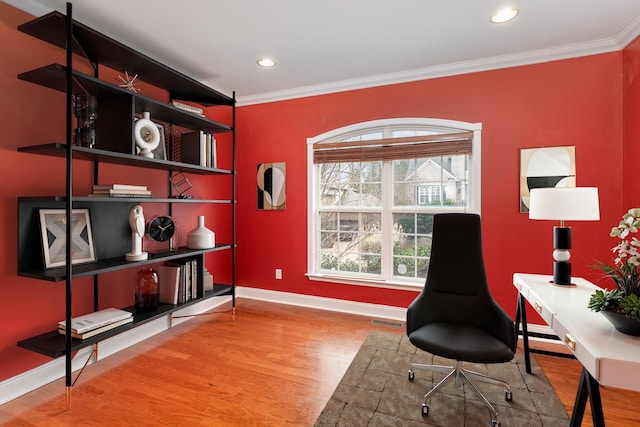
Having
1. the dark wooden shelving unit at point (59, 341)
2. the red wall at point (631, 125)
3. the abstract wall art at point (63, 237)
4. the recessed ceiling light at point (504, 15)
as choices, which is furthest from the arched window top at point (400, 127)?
the dark wooden shelving unit at point (59, 341)

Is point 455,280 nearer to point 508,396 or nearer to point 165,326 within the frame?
point 508,396

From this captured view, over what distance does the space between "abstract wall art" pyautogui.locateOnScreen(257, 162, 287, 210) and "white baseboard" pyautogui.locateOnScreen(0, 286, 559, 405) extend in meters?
1.08

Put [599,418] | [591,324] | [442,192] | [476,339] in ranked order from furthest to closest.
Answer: [442,192]
[476,339]
[591,324]
[599,418]

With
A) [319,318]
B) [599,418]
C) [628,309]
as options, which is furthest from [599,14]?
[319,318]

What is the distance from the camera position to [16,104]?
2.04 m

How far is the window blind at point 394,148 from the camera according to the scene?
3100mm

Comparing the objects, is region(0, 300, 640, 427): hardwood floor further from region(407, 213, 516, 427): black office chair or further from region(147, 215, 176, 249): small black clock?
region(147, 215, 176, 249): small black clock

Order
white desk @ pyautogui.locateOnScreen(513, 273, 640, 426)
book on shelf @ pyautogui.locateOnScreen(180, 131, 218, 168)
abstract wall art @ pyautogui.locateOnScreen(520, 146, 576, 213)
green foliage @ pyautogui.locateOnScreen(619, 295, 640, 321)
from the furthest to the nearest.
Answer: book on shelf @ pyautogui.locateOnScreen(180, 131, 218, 168) → abstract wall art @ pyautogui.locateOnScreen(520, 146, 576, 213) → green foliage @ pyautogui.locateOnScreen(619, 295, 640, 321) → white desk @ pyautogui.locateOnScreen(513, 273, 640, 426)

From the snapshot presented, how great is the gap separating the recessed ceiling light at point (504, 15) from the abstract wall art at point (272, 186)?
96.0 inches

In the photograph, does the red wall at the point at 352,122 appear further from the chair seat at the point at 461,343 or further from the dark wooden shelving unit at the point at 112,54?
the chair seat at the point at 461,343

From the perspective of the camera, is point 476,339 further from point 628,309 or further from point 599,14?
point 599,14

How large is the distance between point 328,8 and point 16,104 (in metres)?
2.10

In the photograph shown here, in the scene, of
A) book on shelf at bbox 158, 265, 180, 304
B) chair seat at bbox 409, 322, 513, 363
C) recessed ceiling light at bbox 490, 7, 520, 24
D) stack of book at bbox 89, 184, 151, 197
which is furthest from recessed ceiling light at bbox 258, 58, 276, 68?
chair seat at bbox 409, 322, 513, 363

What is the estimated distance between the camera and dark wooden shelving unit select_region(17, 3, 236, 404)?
1.88 m
